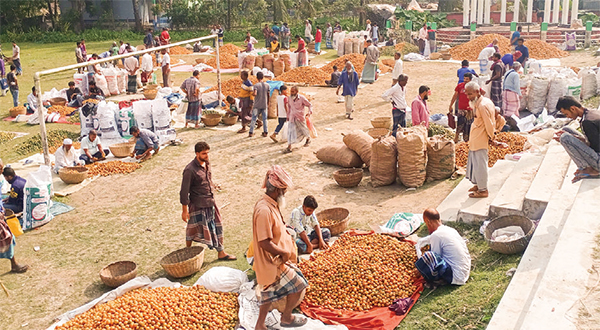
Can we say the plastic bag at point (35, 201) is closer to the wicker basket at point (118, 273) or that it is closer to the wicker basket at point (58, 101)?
the wicker basket at point (118, 273)

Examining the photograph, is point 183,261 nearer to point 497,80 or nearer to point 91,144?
point 91,144

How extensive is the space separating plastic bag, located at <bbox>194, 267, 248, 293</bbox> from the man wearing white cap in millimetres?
5530

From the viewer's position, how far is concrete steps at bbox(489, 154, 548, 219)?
7080 millimetres

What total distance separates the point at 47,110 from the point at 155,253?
362 inches

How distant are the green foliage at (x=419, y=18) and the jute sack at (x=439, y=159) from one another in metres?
21.6

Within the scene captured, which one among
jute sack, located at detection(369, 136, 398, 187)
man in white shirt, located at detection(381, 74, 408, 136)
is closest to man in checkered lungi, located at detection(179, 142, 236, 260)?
jute sack, located at detection(369, 136, 398, 187)

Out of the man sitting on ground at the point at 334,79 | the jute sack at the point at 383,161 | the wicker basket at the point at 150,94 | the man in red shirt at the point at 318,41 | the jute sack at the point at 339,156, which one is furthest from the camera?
the man in red shirt at the point at 318,41

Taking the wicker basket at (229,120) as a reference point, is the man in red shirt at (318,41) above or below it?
above

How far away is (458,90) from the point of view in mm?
10820

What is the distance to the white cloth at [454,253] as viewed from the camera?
584 centimetres

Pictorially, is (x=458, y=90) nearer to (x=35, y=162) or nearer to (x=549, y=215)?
→ (x=549, y=215)

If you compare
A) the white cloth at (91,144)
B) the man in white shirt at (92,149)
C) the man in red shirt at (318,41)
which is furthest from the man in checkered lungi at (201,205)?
the man in red shirt at (318,41)

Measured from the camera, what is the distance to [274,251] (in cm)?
486

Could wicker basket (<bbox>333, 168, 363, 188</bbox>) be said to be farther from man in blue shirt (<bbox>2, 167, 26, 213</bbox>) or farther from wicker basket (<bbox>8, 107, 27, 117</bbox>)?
wicker basket (<bbox>8, 107, 27, 117</bbox>)
